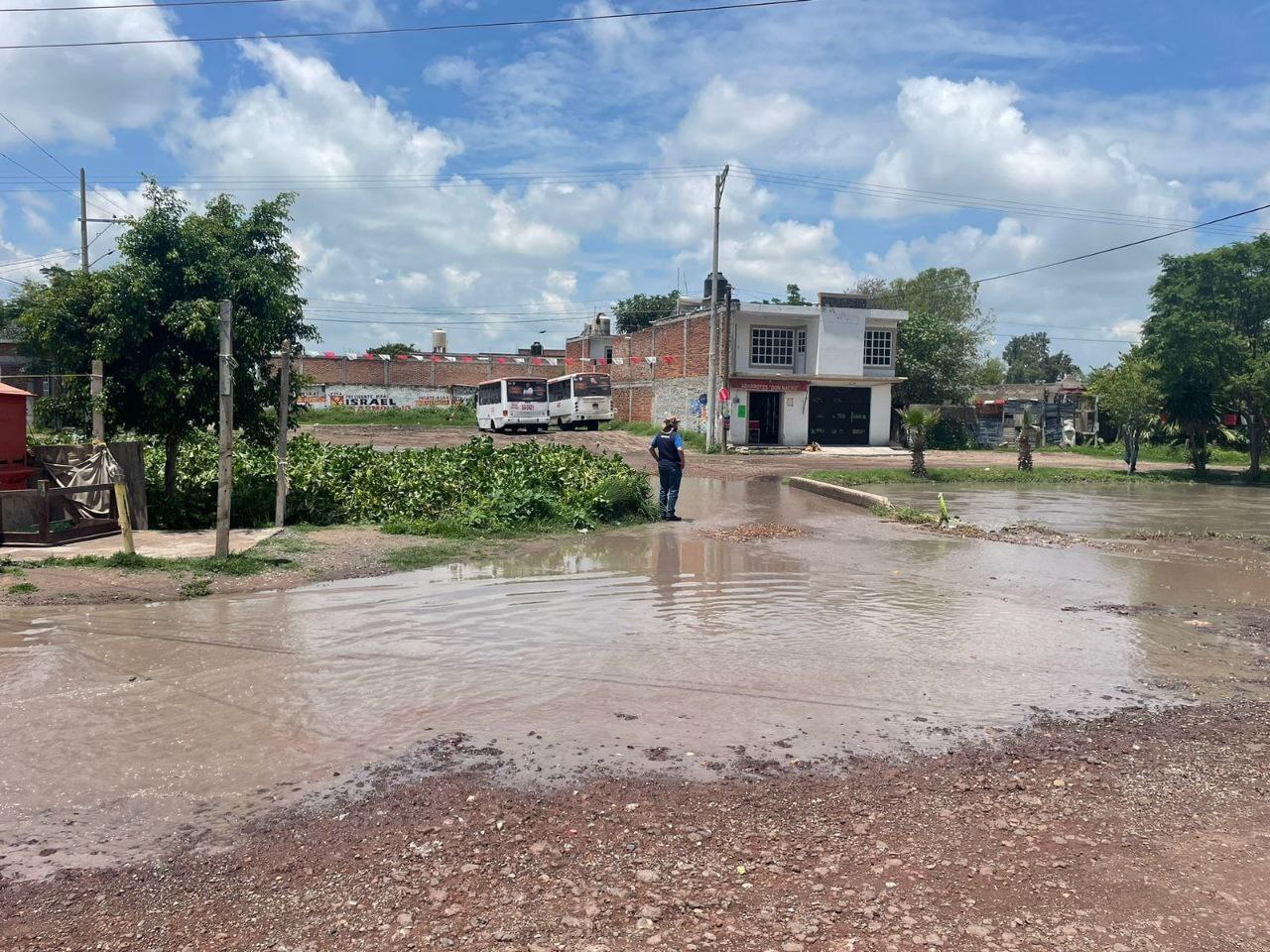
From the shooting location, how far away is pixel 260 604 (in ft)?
31.9

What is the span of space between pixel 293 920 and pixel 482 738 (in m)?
2.18

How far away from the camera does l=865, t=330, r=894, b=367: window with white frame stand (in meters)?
43.4

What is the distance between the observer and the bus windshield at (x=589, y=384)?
46309mm

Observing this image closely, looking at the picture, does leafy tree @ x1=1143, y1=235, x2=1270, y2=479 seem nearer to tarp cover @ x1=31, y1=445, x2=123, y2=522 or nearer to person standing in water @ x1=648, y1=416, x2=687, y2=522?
person standing in water @ x1=648, y1=416, x2=687, y2=522

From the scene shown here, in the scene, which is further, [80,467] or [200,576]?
[80,467]

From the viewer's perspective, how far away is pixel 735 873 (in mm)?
4266

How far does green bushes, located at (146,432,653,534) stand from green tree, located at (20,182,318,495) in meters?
1.17

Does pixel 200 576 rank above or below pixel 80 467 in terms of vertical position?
below

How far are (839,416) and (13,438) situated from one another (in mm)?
35779

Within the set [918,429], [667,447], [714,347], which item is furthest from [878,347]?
[667,447]

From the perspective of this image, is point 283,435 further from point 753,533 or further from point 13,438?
point 753,533

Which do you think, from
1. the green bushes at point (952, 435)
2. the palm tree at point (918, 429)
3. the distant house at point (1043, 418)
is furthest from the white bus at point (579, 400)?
the palm tree at point (918, 429)

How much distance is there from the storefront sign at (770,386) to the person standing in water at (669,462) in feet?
79.8

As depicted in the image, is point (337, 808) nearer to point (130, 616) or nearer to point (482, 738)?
point (482, 738)
